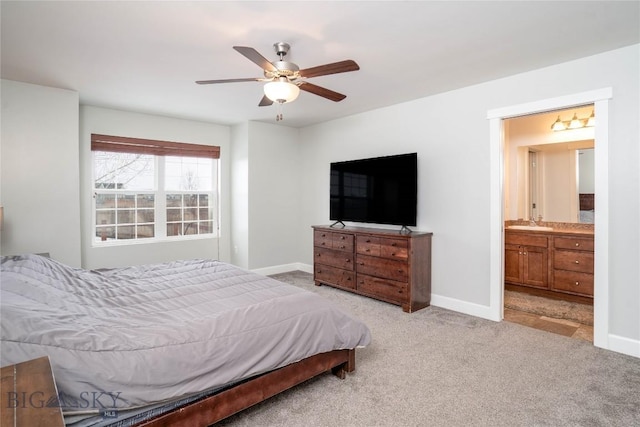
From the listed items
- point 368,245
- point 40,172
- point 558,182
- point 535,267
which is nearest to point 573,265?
point 535,267

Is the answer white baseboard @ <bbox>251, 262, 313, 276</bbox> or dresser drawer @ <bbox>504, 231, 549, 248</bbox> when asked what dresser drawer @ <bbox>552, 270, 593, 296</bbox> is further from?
white baseboard @ <bbox>251, 262, 313, 276</bbox>

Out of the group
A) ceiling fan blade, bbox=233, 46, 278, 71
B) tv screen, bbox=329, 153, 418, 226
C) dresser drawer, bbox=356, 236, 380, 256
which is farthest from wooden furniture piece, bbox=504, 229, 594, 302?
ceiling fan blade, bbox=233, 46, 278, 71

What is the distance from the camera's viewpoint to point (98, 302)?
219cm

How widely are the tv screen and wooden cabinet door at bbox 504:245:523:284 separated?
181 centimetres

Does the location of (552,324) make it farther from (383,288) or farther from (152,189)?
(152,189)

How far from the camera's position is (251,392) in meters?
1.95

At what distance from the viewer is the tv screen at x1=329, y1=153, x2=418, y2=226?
417 centimetres

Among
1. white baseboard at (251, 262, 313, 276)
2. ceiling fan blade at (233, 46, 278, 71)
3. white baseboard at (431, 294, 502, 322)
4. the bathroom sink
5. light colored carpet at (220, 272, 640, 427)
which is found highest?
ceiling fan blade at (233, 46, 278, 71)

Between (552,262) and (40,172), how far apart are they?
625 centimetres

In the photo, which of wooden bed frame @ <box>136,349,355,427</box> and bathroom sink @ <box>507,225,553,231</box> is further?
bathroom sink @ <box>507,225,553,231</box>

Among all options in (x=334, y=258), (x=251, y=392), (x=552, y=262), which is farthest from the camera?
(x=334, y=258)

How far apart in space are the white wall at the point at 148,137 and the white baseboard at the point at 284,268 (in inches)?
29.1

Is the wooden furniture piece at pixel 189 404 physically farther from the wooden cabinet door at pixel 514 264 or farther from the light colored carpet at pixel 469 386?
the wooden cabinet door at pixel 514 264

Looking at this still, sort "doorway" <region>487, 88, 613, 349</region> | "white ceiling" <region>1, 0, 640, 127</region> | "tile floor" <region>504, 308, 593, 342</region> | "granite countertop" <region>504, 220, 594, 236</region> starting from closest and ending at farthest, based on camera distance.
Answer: "white ceiling" <region>1, 0, 640, 127</region>
"doorway" <region>487, 88, 613, 349</region>
"tile floor" <region>504, 308, 593, 342</region>
"granite countertop" <region>504, 220, 594, 236</region>
